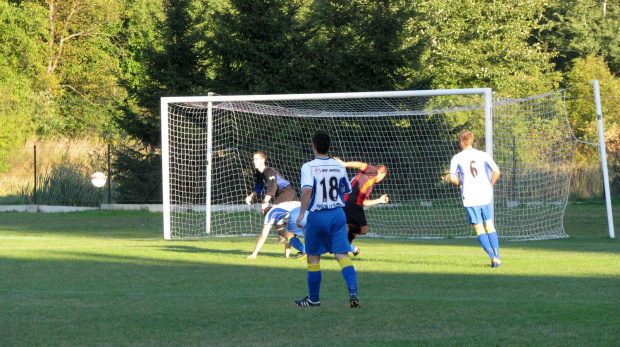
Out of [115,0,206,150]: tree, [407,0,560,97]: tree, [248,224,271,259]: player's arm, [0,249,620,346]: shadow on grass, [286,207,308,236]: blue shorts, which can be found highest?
[407,0,560,97]: tree

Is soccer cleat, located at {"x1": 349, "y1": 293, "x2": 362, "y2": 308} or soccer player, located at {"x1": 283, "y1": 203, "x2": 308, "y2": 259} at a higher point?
soccer player, located at {"x1": 283, "y1": 203, "x2": 308, "y2": 259}

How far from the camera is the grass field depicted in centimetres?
636

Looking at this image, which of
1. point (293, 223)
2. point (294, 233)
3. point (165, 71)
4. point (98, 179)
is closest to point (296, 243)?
point (294, 233)

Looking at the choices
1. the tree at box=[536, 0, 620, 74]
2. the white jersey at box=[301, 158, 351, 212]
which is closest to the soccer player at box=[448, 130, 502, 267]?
the white jersey at box=[301, 158, 351, 212]

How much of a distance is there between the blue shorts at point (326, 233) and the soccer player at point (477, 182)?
141 inches

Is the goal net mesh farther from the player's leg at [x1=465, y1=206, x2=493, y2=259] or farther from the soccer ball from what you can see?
the player's leg at [x1=465, y1=206, x2=493, y2=259]

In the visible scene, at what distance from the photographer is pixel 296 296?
8.55 meters

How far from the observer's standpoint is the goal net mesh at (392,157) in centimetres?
1898

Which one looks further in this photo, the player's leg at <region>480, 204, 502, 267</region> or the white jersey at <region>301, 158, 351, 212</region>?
the player's leg at <region>480, 204, 502, 267</region>

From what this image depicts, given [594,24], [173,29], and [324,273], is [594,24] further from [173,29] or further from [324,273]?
[324,273]

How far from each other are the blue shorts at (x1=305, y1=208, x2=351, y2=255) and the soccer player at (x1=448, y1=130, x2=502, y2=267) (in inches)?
141

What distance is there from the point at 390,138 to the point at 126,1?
30407 millimetres

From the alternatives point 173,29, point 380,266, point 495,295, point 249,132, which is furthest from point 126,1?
point 495,295

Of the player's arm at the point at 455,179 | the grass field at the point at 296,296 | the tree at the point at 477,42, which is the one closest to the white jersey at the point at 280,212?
the grass field at the point at 296,296
